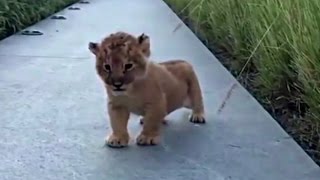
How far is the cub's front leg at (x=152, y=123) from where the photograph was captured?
3678mm

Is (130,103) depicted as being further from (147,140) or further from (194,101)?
(194,101)

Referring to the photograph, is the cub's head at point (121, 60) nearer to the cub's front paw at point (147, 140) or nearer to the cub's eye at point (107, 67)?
the cub's eye at point (107, 67)

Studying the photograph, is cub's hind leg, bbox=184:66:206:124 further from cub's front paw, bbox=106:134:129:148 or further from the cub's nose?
the cub's nose

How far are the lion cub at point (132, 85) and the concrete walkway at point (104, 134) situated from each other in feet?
0.33

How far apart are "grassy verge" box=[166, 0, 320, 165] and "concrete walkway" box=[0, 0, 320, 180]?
132 mm

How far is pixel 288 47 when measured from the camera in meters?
4.49

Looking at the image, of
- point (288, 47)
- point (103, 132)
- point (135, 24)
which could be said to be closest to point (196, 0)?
point (135, 24)

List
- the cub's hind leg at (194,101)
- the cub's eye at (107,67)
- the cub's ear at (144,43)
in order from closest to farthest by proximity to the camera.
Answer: the cub's eye at (107,67)
the cub's ear at (144,43)
the cub's hind leg at (194,101)

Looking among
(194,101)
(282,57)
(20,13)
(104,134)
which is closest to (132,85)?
(104,134)

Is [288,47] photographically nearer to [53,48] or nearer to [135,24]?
[53,48]

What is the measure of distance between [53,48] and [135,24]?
7.17 ft

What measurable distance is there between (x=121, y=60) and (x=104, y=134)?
0.53 metres

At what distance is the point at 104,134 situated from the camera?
3896 mm

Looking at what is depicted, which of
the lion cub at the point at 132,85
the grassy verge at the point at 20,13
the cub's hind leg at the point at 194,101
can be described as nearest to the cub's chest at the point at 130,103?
the lion cub at the point at 132,85
